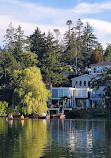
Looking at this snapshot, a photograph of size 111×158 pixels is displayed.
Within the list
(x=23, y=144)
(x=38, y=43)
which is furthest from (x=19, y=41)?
(x=23, y=144)

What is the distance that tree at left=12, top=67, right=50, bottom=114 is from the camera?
78.7 meters

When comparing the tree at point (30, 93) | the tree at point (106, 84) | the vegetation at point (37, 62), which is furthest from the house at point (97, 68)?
the tree at point (30, 93)

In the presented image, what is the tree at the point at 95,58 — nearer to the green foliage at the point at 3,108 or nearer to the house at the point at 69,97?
the house at the point at 69,97

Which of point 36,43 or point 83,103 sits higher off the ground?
point 36,43

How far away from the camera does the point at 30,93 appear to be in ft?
260

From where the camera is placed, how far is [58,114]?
86.6 metres

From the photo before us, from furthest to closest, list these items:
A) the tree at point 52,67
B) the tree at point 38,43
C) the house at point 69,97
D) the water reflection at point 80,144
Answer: the tree at point 38,43, the tree at point 52,67, the house at point 69,97, the water reflection at point 80,144

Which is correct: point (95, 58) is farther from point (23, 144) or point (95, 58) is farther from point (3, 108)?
point (23, 144)

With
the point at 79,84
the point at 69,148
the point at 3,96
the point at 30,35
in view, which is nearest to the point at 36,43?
the point at 30,35

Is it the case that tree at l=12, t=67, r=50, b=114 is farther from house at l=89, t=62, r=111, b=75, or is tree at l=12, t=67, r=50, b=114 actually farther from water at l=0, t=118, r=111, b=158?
house at l=89, t=62, r=111, b=75

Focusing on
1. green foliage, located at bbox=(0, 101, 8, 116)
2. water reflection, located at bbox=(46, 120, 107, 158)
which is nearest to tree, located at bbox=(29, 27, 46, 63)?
green foliage, located at bbox=(0, 101, 8, 116)

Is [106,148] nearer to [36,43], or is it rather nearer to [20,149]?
[20,149]

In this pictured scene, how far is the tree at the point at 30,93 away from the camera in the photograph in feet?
258

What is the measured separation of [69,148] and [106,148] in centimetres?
341
